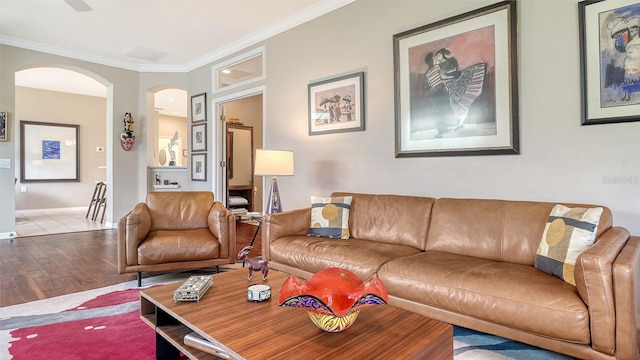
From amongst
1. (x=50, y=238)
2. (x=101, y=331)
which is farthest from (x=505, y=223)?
(x=50, y=238)

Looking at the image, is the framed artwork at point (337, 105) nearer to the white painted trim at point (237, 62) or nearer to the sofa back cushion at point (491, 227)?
the white painted trim at point (237, 62)

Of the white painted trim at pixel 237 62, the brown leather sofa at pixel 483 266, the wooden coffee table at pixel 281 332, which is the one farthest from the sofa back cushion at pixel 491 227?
the white painted trim at pixel 237 62

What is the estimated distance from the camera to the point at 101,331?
6.72 ft

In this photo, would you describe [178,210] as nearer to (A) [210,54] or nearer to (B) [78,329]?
(B) [78,329]

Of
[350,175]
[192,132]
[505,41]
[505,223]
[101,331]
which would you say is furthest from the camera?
[192,132]

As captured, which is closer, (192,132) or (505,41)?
(505,41)

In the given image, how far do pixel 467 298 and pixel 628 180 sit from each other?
4.35ft

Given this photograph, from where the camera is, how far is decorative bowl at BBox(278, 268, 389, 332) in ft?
3.92

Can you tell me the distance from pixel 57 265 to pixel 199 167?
267cm

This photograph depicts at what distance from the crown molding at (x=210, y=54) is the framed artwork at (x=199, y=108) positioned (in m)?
0.53

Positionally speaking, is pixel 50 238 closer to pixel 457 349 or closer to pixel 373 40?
pixel 373 40

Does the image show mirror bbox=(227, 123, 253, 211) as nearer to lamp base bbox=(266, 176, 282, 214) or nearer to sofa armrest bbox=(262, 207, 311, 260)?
lamp base bbox=(266, 176, 282, 214)

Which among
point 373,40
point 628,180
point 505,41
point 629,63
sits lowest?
point 628,180

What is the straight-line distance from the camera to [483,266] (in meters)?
1.99
